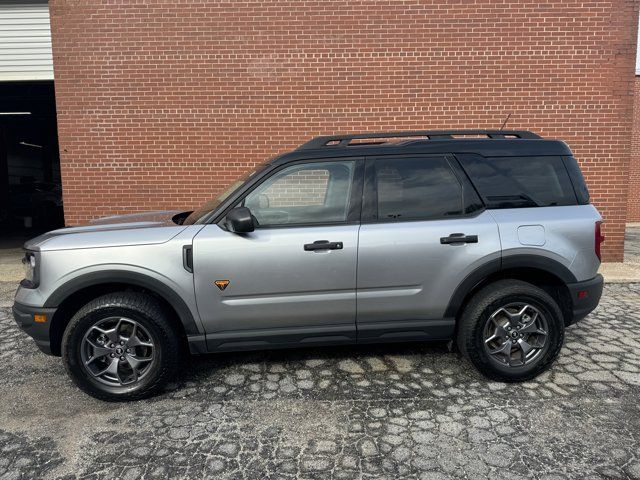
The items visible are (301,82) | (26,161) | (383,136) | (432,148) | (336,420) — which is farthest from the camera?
(26,161)

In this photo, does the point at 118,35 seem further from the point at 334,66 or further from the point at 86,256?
the point at 86,256

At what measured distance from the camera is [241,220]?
309 centimetres

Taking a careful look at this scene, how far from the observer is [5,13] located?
759 cm

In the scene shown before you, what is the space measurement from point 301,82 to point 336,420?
581 centimetres

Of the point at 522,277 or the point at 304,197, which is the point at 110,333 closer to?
the point at 304,197

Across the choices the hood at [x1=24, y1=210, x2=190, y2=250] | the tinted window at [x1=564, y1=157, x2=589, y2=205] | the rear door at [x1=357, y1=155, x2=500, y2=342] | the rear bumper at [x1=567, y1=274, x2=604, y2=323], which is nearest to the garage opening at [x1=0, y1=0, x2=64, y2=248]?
the hood at [x1=24, y1=210, x2=190, y2=250]

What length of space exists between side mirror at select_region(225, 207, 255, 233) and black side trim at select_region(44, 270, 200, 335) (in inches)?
A: 26.0

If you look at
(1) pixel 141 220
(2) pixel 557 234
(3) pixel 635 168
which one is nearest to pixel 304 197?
(1) pixel 141 220

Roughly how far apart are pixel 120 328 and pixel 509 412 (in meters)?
2.80

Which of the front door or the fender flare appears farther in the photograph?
the fender flare

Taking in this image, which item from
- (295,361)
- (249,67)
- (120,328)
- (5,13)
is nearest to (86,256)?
(120,328)

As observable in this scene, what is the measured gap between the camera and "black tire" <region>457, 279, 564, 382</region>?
3395mm

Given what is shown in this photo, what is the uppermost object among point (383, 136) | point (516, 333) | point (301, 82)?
point (301, 82)

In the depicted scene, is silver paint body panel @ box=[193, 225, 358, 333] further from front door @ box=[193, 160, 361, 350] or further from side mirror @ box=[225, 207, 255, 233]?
side mirror @ box=[225, 207, 255, 233]
